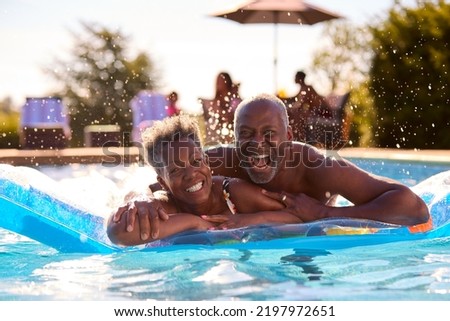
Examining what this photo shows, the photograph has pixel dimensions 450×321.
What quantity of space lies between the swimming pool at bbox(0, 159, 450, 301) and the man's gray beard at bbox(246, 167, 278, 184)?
61cm

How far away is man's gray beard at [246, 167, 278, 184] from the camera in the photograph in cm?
471

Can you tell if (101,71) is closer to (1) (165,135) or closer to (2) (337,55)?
(2) (337,55)

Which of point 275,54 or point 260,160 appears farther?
point 275,54

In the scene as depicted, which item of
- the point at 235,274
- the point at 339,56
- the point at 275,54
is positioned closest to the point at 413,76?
the point at 275,54

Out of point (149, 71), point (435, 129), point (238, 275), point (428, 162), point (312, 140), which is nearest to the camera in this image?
point (238, 275)

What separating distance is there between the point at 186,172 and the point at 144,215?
341mm

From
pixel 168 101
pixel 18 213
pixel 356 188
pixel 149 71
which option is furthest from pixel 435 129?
pixel 149 71

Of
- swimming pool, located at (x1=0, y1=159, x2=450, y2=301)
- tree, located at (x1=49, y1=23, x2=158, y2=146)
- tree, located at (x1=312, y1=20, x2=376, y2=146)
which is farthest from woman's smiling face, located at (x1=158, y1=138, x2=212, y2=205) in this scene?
tree, located at (x1=49, y1=23, x2=158, y2=146)

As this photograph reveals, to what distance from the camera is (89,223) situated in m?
4.73

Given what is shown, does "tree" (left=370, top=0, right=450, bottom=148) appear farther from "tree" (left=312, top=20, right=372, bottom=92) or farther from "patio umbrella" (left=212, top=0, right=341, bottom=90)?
"tree" (left=312, top=20, right=372, bottom=92)

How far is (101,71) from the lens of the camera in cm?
2773

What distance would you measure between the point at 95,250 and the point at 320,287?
1.49 metres

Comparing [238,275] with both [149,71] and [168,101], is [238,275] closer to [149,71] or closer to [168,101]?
[168,101]

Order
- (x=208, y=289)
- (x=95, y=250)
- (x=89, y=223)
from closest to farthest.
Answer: (x=208, y=289)
(x=95, y=250)
(x=89, y=223)
